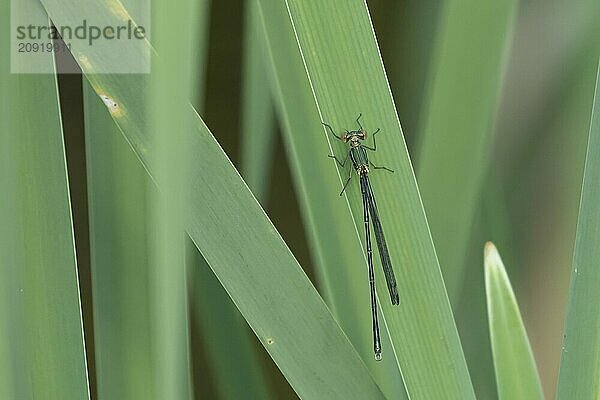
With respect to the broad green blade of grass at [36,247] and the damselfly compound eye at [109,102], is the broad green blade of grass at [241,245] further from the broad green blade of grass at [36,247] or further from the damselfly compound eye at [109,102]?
the broad green blade of grass at [36,247]

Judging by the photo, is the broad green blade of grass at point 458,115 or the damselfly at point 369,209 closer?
the damselfly at point 369,209

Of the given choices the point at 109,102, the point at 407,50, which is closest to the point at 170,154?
the point at 109,102

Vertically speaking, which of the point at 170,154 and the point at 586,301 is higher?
the point at 170,154

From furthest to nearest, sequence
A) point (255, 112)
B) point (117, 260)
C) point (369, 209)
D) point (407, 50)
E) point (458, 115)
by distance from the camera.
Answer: point (407, 50), point (255, 112), point (458, 115), point (117, 260), point (369, 209)

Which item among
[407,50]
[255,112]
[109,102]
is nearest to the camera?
[109,102]

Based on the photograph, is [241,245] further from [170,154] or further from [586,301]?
[586,301]

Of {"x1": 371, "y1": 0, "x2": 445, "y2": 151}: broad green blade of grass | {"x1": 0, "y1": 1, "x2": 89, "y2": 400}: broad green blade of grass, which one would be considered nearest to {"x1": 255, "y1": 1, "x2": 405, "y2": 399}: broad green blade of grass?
{"x1": 0, "y1": 1, "x2": 89, "y2": 400}: broad green blade of grass

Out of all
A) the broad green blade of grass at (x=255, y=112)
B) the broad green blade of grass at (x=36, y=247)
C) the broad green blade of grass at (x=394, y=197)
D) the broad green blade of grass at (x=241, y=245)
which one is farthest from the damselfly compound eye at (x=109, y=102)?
the broad green blade of grass at (x=255, y=112)
